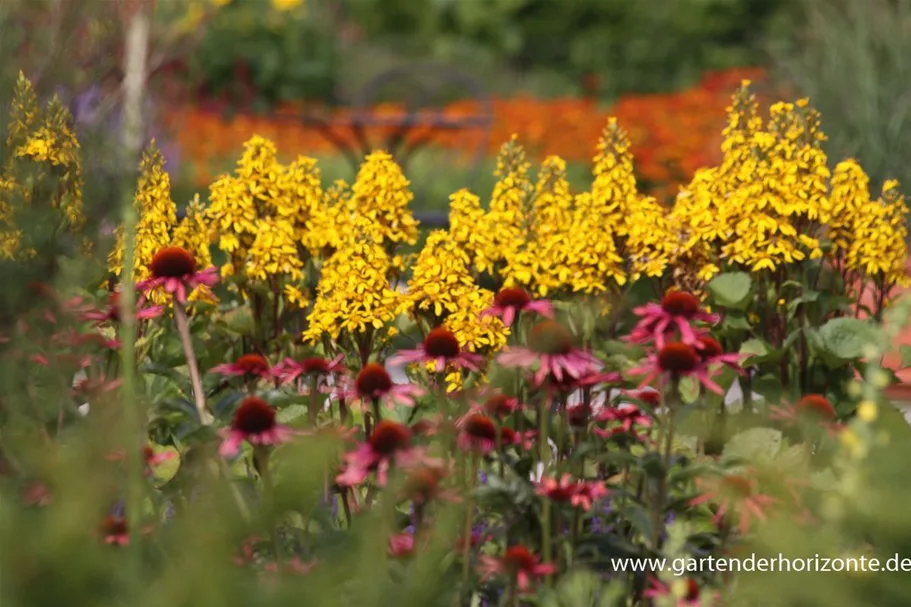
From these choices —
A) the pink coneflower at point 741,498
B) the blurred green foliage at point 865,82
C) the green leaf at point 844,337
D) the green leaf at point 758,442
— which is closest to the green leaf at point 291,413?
the green leaf at point 758,442

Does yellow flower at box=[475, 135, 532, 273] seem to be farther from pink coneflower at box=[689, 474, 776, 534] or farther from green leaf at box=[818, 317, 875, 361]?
pink coneflower at box=[689, 474, 776, 534]

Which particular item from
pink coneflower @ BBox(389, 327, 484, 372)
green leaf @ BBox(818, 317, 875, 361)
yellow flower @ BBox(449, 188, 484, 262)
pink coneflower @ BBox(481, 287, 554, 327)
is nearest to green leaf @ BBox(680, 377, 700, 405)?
green leaf @ BBox(818, 317, 875, 361)

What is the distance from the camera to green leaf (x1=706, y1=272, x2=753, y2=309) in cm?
336

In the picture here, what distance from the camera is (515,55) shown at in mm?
13609

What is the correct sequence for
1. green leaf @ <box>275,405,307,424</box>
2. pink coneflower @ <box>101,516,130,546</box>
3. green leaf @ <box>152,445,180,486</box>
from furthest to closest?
1. green leaf @ <box>275,405,307,424</box>
2. green leaf @ <box>152,445,180,486</box>
3. pink coneflower @ <box>101,516,130,546</box>

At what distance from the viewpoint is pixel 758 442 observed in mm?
2816

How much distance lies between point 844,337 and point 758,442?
0.66m

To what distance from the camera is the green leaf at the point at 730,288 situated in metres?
3.36

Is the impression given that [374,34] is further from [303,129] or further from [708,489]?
[708,489]

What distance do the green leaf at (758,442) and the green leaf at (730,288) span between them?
0.55 meters

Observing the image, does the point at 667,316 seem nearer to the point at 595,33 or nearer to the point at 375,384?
the point at 375,384

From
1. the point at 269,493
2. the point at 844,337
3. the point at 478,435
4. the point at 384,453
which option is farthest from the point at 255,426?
the point at 844,337

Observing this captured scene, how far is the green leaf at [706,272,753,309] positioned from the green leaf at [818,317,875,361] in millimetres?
213

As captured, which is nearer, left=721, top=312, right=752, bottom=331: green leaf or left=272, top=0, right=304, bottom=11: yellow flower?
left=721, top=312, right=752, bottom=331: green leaf
